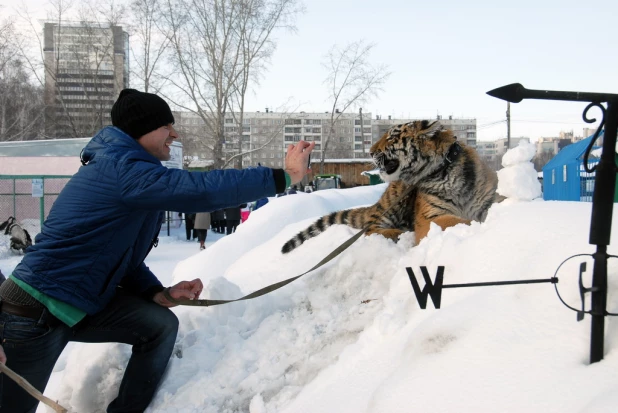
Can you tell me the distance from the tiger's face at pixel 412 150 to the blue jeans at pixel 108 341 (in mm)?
2839

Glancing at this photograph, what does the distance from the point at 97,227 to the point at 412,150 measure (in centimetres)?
329

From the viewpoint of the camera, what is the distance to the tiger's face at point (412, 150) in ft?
16.4

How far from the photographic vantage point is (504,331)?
1938mm

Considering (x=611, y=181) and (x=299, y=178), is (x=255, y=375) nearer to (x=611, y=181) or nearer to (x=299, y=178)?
(x=299, y=178)

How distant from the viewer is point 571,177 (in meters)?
13.9

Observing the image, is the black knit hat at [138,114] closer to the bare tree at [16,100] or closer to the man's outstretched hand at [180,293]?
the man's outstretched hand at [180,293]

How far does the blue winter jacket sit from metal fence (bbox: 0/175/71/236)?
577 inches

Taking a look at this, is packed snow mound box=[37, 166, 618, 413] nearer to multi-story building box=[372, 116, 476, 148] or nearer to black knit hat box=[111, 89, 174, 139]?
black knit hat box=[111, 89, 174, 139]

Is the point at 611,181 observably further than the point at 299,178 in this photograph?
No

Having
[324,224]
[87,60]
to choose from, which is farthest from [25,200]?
[87,60]

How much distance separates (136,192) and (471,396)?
5.80 feet

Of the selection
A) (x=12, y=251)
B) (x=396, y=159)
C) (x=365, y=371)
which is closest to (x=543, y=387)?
(x=365, y=371)

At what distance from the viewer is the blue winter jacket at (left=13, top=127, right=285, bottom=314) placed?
8.16 ft

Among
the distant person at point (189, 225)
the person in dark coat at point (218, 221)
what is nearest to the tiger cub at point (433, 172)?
the distant person at point (189, 225)
